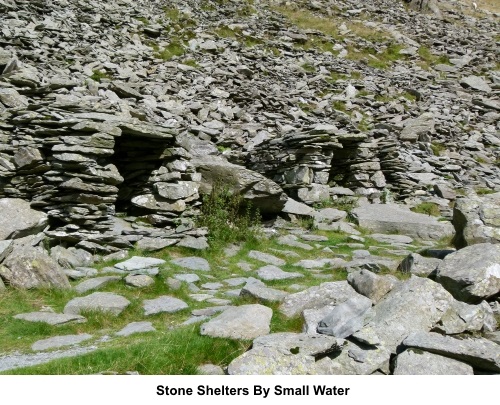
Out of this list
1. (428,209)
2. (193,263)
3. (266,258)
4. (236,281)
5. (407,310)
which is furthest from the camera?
(428,209)

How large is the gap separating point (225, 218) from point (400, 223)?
6.18 m

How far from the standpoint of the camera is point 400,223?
1529 cm

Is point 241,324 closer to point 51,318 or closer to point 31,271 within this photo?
point 51,318

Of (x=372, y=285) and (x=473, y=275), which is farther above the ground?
(x=473, y=275)

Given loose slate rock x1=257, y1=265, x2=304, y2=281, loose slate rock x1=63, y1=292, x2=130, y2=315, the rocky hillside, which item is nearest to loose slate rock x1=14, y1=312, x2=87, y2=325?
the rocky hillside

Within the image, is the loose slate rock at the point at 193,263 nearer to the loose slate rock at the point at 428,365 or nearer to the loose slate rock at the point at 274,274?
the loose slate rock at the point at 274,274

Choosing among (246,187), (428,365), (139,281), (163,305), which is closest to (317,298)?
(428,365)

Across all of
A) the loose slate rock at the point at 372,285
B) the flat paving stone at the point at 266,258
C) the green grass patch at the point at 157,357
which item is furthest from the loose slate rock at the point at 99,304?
the flat paving stone at the point at 266,258

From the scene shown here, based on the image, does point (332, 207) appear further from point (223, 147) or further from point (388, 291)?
point (388, 291)

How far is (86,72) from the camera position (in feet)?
70.1

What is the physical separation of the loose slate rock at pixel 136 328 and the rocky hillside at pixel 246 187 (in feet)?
0.79

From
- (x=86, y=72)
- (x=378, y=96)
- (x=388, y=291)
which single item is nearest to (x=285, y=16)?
(x=378, y=96)

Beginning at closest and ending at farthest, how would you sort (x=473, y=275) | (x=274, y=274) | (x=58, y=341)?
(x=58, y=341) → (x=473, y=275) → (x=274, y=274)

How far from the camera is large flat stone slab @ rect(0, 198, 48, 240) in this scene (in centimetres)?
1038
